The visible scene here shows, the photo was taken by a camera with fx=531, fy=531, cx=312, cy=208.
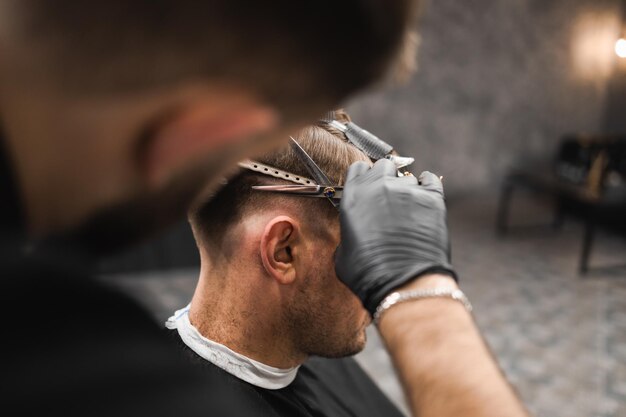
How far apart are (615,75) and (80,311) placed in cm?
725

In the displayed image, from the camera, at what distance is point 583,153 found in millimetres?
4574

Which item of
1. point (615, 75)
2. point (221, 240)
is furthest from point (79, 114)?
point (615, 75)

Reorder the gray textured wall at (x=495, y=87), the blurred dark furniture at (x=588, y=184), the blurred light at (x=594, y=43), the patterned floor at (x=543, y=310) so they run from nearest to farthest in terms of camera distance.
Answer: the patterned floor at (x=543, y=310) → the blurred dark furniture at (x=588, y=184) → the gray textured wall at (x=495, y=87) → the blurred light at (x=594, y=43)

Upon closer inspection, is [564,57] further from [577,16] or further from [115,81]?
[115,81]

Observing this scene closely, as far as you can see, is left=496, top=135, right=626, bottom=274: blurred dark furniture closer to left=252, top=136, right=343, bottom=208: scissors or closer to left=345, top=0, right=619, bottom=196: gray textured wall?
left=345, top=0, right=619, bottom=196: gray textured wall

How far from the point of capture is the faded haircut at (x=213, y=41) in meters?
0.31

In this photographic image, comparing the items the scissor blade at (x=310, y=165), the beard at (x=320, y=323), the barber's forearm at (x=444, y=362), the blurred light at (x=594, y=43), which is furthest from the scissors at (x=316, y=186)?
the blurred light at (x=594, y=43)

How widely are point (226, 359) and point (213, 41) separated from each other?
0.74 meters

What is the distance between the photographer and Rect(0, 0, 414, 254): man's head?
0.31 m

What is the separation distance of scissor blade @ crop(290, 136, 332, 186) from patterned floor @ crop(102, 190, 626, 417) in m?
0.46

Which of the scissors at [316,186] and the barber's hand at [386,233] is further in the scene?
the scissors at [316,186]

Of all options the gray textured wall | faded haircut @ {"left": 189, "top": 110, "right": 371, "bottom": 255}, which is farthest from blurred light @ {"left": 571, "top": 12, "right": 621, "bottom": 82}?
faded haircut @ {"left": 189, "top": 110, "right": 371, "bottom": 255}

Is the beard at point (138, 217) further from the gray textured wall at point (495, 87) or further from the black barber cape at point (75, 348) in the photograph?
the gray textured wall at point (495, 87)

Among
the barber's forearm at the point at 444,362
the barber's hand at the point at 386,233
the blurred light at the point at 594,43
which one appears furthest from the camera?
the blurred light at the point at 594,43
